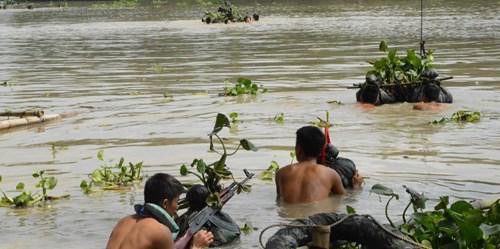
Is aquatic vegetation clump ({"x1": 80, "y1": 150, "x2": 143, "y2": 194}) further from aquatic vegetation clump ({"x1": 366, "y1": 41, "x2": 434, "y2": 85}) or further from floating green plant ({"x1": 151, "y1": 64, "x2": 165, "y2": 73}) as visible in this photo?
floating green plant ({"x1": 151, "y1": 64, "x2": 165, "y2": 73})

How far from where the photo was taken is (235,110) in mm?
14109

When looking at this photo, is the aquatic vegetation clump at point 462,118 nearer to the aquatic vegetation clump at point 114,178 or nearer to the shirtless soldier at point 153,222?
the aquatic vegetation clump at point 114,178

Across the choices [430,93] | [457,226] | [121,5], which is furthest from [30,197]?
[121,5]

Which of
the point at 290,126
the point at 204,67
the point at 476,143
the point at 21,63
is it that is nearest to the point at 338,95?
the point at 290,126

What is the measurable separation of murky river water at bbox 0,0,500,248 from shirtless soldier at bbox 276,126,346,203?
13 cm

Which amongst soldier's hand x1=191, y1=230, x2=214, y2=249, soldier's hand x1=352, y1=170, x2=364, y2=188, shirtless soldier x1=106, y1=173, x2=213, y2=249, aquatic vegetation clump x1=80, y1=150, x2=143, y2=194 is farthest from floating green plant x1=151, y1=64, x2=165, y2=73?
shirtless soldier x1=106, y1=173, x2=213, y2=249

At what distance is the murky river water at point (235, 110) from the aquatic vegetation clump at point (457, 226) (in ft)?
5.29

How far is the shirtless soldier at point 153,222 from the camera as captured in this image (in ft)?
17.3

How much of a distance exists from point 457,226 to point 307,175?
2.25m

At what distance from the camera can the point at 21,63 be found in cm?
2525

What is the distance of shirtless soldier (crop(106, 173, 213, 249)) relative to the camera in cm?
527

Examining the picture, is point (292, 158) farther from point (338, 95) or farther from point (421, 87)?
point (338, 95)

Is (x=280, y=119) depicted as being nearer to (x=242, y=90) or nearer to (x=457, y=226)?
(x=242, y=90)

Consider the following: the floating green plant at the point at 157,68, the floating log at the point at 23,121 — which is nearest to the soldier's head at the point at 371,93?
the floating log at the point at 23,121
